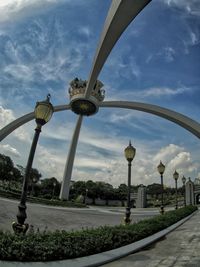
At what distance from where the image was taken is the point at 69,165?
53.3 m

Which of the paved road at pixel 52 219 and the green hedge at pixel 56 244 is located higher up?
the paved road at pixel 52 219

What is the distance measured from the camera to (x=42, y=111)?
828 centimetres

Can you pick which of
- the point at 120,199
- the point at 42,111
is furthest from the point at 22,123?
the point at 120,199

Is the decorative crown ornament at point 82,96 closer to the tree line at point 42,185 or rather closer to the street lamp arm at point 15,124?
the street lamp arm at point 15,124

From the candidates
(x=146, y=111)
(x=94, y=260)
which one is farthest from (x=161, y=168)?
(x=146, y=111)

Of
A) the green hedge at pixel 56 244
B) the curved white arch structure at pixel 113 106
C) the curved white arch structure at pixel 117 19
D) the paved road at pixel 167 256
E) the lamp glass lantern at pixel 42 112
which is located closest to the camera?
the green hedge at pixel 56 244

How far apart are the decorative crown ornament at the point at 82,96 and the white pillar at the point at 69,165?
165 inches

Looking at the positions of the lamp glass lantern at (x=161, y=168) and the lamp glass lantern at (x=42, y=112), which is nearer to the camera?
the lamp glass lantern at (x=42, y=112)

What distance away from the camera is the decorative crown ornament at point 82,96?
160 ft

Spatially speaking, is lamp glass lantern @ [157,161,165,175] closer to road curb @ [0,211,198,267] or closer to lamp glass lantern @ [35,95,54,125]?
road curb @ [0,211,198,267]

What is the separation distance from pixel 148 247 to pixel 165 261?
210cm

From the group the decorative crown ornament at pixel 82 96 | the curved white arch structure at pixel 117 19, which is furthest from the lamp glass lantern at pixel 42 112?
the decorative crown ornament at pixel 82 96

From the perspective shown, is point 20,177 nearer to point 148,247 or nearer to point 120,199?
point 120,199

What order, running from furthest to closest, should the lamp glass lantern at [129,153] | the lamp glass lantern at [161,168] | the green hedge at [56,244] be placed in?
the lamp glass lantern at [161,168] < the lamp glass lantern at [129,153] < the green hedge at [56,244]
